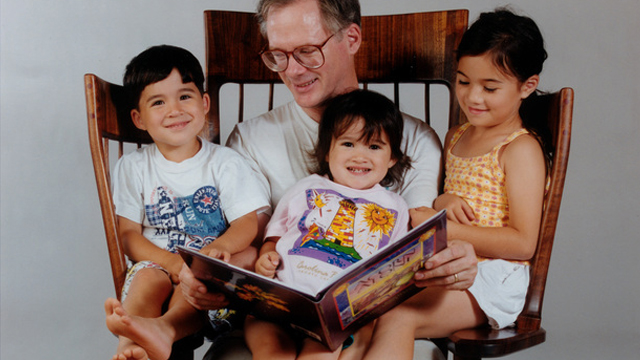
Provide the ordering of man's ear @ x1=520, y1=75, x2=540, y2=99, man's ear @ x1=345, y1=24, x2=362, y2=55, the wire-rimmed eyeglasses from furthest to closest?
man's ear @ x1=345, y1=24, x2=362, y2=55 → the wire-rimmed eyeglasses → man's ear @ x1=520, y1=75, x2=540, y2=99

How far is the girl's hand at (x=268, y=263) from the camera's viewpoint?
6.03 feet

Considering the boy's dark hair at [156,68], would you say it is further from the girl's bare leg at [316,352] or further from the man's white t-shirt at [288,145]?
the girl's bare leg at [316,352]

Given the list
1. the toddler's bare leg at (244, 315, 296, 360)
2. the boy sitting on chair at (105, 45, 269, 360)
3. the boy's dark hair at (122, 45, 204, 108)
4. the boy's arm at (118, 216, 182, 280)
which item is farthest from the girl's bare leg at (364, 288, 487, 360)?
the boy's dark hair at (122, 45, 204, 108)

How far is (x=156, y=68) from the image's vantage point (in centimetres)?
203

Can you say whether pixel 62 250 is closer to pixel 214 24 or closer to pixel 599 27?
pixel 214 24

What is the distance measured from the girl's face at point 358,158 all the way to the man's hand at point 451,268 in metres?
0.35

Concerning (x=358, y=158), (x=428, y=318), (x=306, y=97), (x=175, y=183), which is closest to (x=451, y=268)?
(x=428, y=318)

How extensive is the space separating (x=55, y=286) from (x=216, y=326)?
1.55 m

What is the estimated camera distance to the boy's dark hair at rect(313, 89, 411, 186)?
199 centimetres

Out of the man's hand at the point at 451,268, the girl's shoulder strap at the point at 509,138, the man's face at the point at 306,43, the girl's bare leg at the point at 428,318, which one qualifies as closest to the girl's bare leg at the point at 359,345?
the girl's bare leg at the point at 428,318

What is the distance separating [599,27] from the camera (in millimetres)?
3051

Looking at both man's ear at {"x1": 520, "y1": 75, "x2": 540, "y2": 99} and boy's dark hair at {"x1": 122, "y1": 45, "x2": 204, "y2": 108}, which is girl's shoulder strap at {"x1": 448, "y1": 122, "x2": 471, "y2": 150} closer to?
man's ear at {"x1": 520, "y1": 75, "x2": 540, "y2": 99}

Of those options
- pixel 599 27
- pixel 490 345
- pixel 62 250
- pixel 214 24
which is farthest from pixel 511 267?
pixel 62 250

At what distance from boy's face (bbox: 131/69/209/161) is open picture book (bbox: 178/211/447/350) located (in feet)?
1.59
